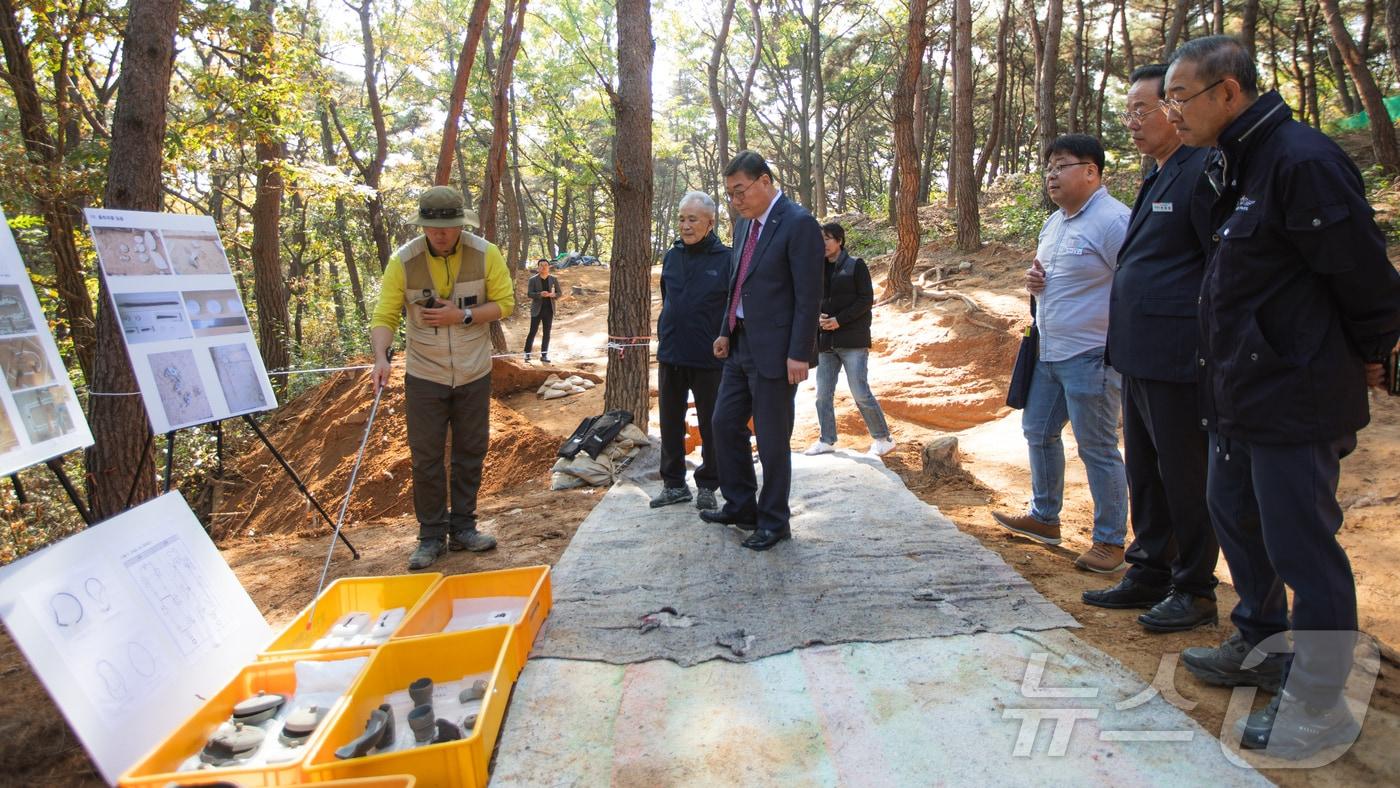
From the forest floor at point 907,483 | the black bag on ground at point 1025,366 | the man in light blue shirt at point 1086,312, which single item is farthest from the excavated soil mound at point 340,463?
the man in light blue shirt at point 1086,312

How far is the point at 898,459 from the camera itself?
6230mm

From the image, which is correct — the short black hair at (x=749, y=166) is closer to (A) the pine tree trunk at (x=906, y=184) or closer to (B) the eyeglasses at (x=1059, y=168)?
(B) the eyeglasses at (x=1059, y=168)

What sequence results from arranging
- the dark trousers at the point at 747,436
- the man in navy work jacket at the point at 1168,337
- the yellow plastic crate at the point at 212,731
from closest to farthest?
the yellow plastic crate at the point at 212,731
the man in navy work jacket at the point at 1168,337
the dark trousers at the point at 747,436

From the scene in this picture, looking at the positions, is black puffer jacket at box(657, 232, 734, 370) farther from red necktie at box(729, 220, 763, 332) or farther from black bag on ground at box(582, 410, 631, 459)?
black bag on ground at box(582, 410, 631, 459)

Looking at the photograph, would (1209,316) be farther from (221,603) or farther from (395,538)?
(395,538)

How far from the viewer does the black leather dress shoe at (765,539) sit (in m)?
3.88

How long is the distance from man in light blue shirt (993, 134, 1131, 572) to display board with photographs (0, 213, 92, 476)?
12.7ft

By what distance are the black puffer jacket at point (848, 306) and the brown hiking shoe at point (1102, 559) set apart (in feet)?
8.78

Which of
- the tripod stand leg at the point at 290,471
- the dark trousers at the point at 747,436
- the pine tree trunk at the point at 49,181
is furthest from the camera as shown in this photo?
the pine tree trunk at the point at 49,181

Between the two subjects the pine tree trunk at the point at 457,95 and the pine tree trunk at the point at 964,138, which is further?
the pine tree trunk at the point at 964,138

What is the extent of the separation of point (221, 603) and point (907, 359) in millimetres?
7950

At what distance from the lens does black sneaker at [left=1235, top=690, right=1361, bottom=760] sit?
2.02 m

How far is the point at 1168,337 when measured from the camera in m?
2.72

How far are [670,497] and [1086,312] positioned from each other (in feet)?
8.15
